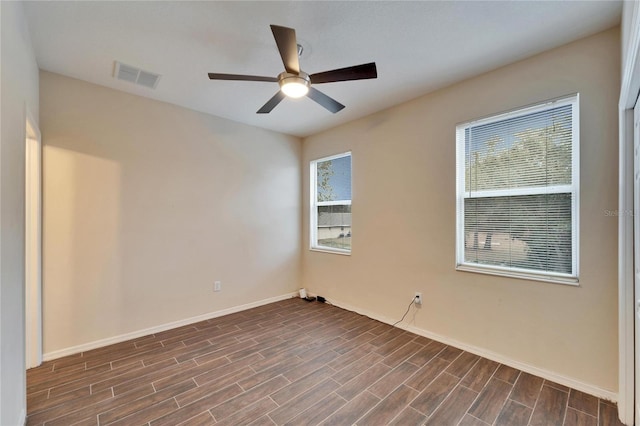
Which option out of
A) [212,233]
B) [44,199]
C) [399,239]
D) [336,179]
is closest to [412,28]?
[399,239]

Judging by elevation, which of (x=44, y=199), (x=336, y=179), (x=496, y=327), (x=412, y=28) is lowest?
(x=496, y=327)

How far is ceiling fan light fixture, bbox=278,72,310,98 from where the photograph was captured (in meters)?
2.01

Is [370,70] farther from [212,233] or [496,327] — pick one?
[212,233]

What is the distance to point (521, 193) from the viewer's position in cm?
243

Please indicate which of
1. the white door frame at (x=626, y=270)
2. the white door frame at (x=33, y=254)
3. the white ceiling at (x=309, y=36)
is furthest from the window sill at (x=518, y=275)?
the white door frame at (x=33, y=254)

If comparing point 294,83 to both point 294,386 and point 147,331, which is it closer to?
point 294,386

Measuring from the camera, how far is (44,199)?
2529mm

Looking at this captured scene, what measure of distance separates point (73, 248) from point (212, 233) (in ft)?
4.43

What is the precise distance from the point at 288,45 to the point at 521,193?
222 cm

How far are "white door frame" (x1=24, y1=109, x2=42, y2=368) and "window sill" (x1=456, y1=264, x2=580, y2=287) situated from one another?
3.83 m

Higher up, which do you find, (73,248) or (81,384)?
(73,248)

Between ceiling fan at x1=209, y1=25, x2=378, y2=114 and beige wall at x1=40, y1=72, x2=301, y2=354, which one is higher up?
ceiling fan at x1=209, y1=25, x2=378, y2=114

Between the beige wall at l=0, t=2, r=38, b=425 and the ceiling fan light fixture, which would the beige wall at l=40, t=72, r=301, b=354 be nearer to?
the beige wall at l=0, t=2, r=38, b=425

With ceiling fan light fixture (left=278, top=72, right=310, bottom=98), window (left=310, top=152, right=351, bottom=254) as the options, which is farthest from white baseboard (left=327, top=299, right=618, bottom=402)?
ceiling fan light fixture (left=278, top=72, right=310, bottom=98)
